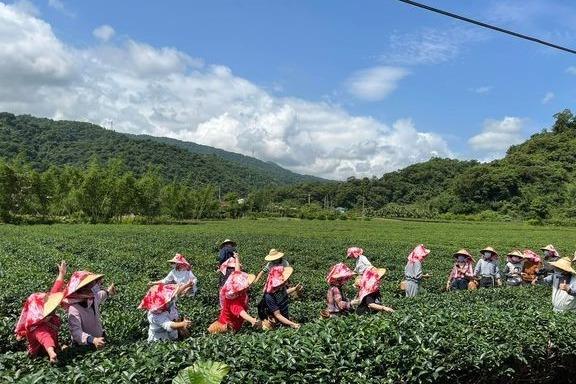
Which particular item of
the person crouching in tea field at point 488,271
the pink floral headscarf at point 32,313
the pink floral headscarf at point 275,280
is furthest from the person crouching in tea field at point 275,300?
the person crouching in tea field at point 488,271

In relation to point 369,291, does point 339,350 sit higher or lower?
lower

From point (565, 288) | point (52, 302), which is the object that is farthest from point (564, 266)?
point (52, 302)

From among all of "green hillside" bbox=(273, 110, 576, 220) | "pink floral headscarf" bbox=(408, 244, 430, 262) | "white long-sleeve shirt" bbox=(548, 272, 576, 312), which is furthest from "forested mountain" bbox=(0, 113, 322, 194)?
"white long-sleeve shirt" bbox=(548, 272, 576, 312)

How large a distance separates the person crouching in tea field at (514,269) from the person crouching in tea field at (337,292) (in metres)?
8.46

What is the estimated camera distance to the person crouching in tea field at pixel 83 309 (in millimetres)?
5301

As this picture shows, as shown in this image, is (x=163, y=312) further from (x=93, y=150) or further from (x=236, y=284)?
(x=93, y=150)

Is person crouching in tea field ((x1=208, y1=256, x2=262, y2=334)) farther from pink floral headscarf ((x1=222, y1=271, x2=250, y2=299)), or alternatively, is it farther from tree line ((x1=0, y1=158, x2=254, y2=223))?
tree line ((x1=0, y1=158, x2=254, y2=223))

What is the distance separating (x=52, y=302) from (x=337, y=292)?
3.86m

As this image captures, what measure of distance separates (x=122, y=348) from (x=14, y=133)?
119 m

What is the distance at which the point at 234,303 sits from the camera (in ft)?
21.6

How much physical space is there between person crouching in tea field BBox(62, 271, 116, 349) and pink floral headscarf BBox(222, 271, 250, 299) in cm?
163

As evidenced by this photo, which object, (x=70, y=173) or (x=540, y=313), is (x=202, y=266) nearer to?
(x=540, y=313)

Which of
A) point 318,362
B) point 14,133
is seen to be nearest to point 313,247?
point 318,362

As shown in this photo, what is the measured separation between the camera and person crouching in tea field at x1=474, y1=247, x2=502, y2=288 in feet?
42.8
